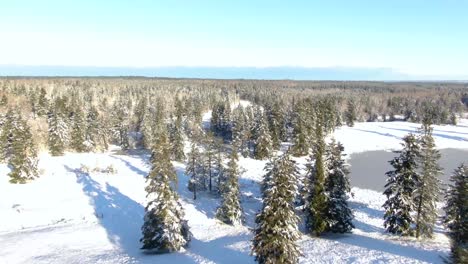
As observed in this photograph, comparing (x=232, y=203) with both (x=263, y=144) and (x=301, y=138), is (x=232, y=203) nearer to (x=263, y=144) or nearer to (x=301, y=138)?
(x=263, y=144)

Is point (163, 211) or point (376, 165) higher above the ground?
point (163, 211)

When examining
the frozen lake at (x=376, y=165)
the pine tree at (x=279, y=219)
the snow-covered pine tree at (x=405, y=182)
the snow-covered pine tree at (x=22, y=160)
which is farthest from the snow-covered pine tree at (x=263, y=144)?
the pine tree at (x=279, y=219)

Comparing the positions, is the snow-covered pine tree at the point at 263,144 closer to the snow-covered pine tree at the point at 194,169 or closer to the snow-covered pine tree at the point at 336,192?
the snow-covered pine tree at the point at 194,169

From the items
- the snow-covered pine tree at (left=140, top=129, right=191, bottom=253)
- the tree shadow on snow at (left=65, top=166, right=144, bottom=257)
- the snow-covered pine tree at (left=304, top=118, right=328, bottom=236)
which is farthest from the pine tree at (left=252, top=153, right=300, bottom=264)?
the tree shadow on snow at (left=65, top=166, right=144, bottom=257)

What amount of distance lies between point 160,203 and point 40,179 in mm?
33093

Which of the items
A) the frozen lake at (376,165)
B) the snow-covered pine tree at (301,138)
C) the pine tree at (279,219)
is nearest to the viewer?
the pine tree at (279,219)

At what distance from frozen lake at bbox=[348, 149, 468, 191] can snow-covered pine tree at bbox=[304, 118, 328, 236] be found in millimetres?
28867

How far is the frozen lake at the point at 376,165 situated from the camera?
67.2 meters

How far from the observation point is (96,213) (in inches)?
1865

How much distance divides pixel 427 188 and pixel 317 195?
30.7 ft

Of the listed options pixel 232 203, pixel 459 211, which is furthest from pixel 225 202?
pixel 459 211

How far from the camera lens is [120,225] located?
Answer: 4372cm

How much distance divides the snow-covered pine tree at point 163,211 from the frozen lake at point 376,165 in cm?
3892

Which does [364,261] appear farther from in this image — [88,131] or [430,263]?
[88,131]
